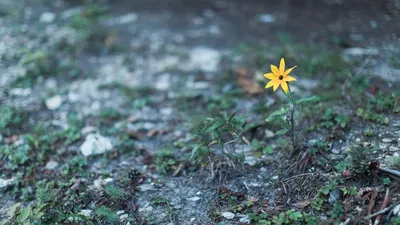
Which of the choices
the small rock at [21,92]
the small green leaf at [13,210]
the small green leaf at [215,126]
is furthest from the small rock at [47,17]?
the small green leaf at [215,126]

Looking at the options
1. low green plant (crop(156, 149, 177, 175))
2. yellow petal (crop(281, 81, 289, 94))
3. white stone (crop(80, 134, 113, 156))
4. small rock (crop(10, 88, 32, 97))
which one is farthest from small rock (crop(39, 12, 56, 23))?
yellow petal (crop(281, 81, 289, 94))

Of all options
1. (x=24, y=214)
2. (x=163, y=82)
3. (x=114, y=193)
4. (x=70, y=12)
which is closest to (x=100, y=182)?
(x=114, y=193)

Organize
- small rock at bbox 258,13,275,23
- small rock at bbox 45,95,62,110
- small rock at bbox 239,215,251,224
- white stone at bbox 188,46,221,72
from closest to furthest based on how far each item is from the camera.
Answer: small rock at bbox 239,215,251,224 → small rock at bbox 45,95,62,110 → white stone at bbox 188,46,221,72 → small rock at bbox 258,13,275,23

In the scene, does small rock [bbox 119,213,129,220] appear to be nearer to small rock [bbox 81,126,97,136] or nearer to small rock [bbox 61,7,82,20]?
small rock [bbox 81,126,97,136]

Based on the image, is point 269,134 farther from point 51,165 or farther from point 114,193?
point 51,165

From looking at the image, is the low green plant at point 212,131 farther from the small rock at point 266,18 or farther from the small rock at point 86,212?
the small rock at point 266,18

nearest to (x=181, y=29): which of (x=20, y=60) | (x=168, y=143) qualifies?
(x=20, y=60)
